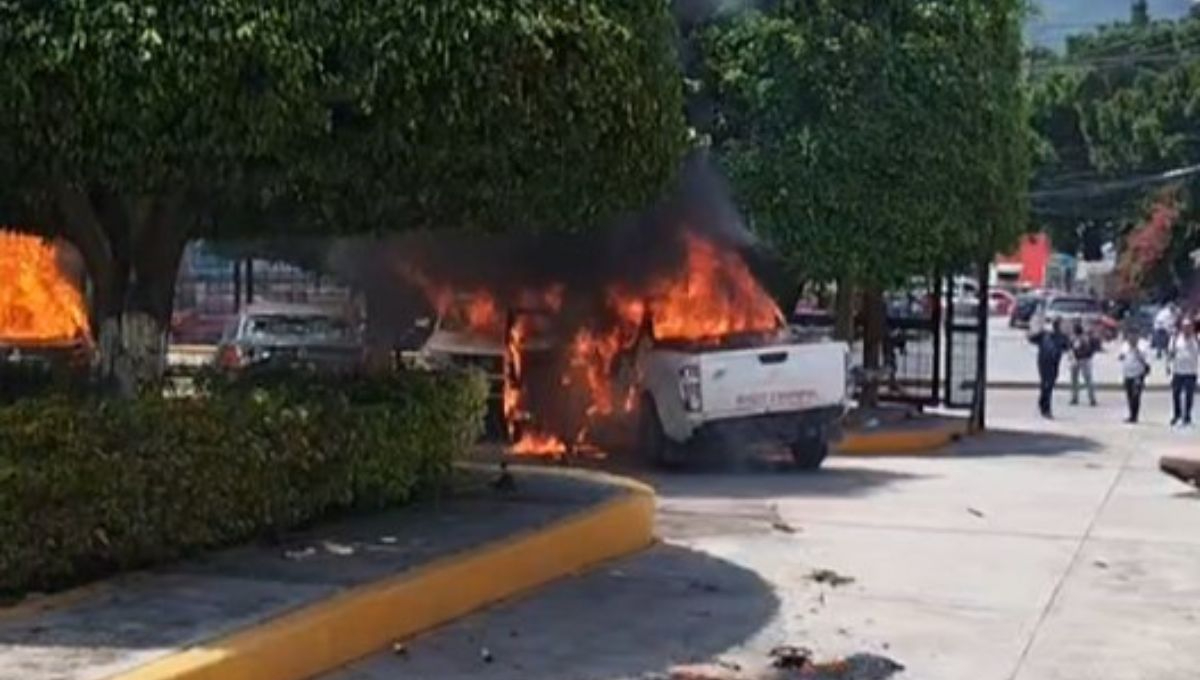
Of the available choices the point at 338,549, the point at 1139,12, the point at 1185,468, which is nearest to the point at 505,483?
the point at 338,549

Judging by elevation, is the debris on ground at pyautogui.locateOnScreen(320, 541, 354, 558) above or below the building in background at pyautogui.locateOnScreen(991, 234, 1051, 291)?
below

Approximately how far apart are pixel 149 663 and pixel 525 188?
9.83 feet

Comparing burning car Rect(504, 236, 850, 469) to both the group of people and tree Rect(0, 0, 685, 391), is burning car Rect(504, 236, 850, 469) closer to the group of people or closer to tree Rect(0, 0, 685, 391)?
tree Rect(0, 0, 685, 391)

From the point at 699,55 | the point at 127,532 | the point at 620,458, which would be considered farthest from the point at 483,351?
the point at 127,532

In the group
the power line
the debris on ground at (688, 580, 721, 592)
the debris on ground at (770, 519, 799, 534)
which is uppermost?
the power line

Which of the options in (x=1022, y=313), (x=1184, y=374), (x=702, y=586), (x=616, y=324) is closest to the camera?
(x=702, y=586)

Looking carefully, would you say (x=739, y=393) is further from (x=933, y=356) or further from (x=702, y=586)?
(x=933, y=356)

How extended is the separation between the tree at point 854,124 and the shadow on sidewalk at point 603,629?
875cm

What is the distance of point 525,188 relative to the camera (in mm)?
8938

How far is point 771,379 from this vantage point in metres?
17.5

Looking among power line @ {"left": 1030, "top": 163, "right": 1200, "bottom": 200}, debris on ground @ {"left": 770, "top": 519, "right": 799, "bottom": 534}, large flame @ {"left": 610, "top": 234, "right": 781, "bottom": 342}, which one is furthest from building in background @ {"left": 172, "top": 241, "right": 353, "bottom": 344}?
power line @ {"left": 1030, "top": 163, "right": 1200, "bottom": 200}

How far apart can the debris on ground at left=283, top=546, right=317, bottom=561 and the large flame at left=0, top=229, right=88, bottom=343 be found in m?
10.6

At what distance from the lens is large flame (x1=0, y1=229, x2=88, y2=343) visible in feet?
66.7

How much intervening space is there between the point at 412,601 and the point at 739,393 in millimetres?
8756
